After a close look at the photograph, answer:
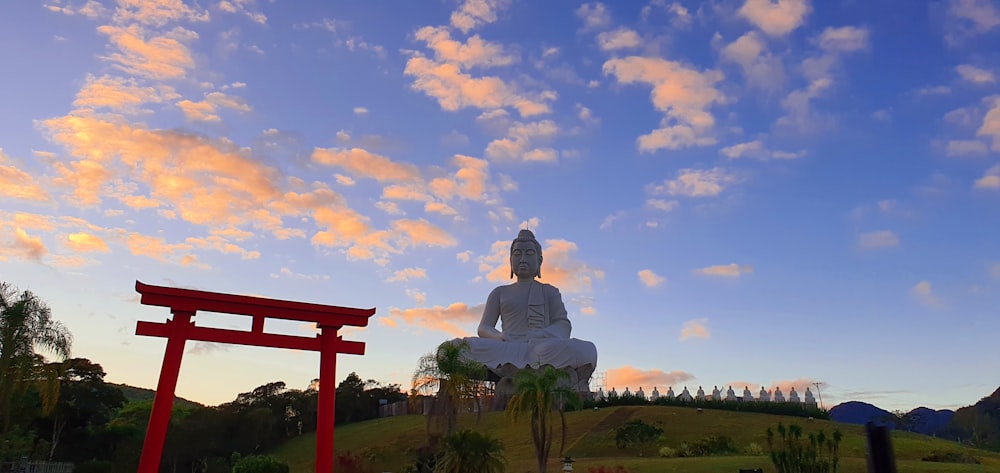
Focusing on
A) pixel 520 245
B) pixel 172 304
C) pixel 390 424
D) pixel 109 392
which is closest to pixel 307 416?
pixel 390 424

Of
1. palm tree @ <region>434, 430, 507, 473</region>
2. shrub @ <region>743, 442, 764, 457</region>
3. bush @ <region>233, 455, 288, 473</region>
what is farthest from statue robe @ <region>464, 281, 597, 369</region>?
palm tree @ <region>434, 430, 507, 473</region>

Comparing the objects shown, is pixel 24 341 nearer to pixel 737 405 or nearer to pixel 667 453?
pixel 667 453

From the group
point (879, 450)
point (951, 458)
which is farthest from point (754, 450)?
point (879, 450)

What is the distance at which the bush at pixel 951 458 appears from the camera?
83.7 feet

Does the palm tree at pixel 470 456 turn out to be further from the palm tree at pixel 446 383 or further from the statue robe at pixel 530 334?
the statue robe at pixel 530 334

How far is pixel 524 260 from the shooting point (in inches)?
1631

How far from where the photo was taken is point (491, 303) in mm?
41562

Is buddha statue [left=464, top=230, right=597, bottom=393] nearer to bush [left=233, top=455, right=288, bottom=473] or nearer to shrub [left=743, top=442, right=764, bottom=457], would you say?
shrub [left=743, top=442, right=764, bottom=457]

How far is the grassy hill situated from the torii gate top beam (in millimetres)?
11655

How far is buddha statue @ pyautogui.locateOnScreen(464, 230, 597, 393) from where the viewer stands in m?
37.7

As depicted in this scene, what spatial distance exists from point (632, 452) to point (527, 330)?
36.0ft

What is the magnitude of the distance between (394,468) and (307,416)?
66.5 feet

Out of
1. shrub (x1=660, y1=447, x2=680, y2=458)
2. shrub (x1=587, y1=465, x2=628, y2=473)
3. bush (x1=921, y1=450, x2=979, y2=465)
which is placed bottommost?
shrub (x1=587, y1=465, x2=628, y2=473)

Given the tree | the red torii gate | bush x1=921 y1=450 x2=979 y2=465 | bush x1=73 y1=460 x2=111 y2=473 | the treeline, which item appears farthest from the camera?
the treeline
